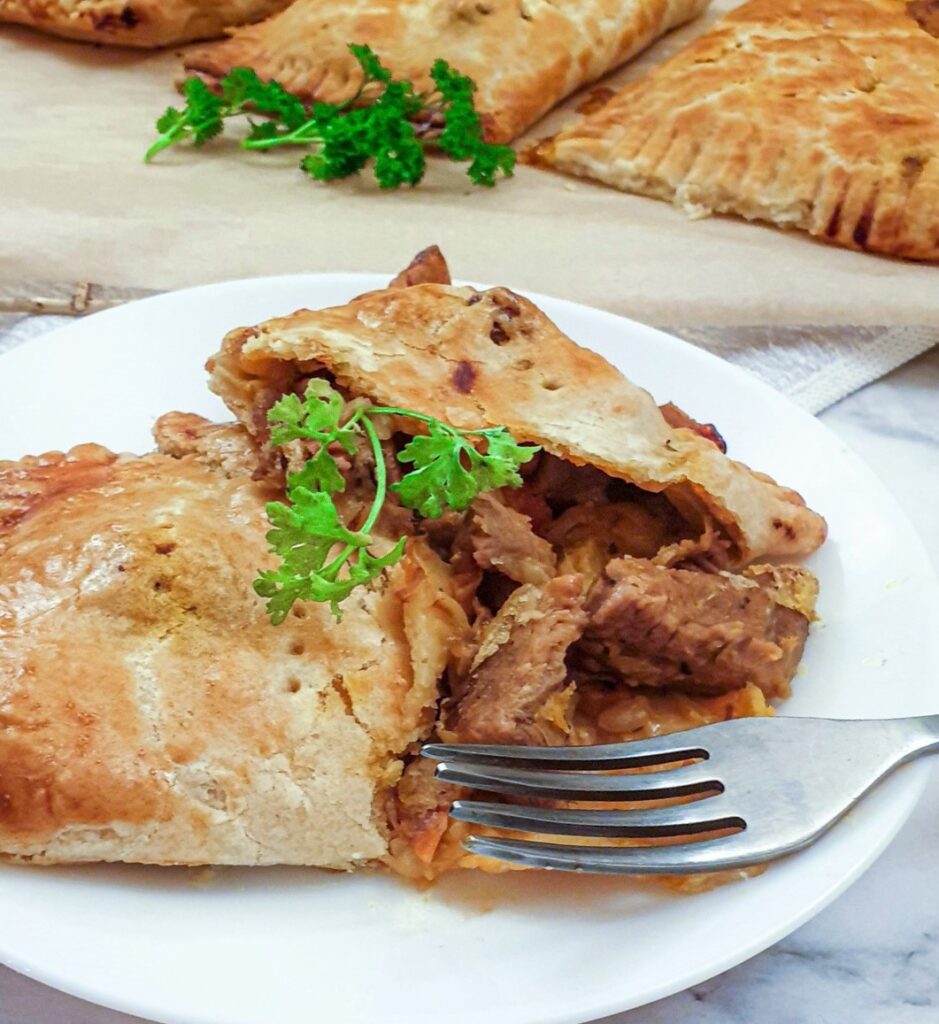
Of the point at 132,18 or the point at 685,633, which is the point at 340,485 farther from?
the point at 132,18

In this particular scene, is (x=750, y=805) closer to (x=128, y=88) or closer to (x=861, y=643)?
(x=861, y=643)

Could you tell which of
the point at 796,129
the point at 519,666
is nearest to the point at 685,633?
the point at 519,666

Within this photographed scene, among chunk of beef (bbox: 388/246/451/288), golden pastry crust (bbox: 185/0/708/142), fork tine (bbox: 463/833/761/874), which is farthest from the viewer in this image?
golden pastry crust (bbox: 185/0/708/142)

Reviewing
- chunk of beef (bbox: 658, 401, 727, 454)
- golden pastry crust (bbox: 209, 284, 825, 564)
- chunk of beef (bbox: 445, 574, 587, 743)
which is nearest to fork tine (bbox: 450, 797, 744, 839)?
chunk of beef (bbox: 445, 574, 587, 743)

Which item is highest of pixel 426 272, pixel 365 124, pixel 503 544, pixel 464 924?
pixel 426 272

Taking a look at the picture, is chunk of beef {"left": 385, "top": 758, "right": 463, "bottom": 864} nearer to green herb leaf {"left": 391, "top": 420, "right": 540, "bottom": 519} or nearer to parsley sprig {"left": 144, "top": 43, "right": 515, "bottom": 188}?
green herb leaf {"left": 391, "top": 420, "right": 540, "bottom": 519}

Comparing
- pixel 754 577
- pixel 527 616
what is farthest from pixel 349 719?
pixel 754 577

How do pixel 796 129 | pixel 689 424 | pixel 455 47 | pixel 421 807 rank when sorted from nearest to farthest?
pixel 421 807 → pixel 689 424 → pixel 796 129 → pixel 455 47
